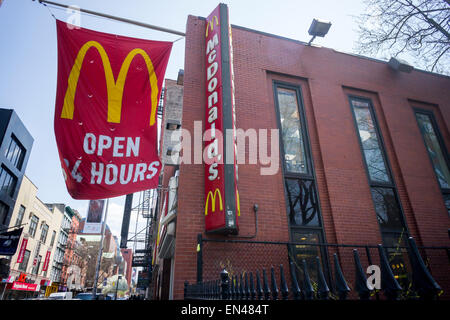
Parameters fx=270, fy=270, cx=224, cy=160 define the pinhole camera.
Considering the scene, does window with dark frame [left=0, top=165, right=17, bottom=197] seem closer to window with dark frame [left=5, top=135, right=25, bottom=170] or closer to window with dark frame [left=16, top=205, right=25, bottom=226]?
window with dark frame [left=5, top=135, right=25, bottom=170]

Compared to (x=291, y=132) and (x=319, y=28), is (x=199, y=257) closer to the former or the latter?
(x=291, y=132)

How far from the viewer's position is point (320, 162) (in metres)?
7.74

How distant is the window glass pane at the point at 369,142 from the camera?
27.2 ft

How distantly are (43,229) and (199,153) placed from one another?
36.7 m

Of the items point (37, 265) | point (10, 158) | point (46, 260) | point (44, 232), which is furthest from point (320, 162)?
point (46, 260)

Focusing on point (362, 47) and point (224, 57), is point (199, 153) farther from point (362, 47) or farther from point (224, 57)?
point (362, 47)

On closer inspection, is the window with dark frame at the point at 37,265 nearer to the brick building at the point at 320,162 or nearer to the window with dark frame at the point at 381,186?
the brick building at the point at 320,162

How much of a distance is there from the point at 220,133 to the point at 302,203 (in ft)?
9.72

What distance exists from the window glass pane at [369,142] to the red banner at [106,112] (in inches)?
257

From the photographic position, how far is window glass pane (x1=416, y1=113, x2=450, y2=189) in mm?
8995

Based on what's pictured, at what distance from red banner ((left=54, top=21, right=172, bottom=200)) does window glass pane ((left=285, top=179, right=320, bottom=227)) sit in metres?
3.66

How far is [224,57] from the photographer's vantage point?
6.91m

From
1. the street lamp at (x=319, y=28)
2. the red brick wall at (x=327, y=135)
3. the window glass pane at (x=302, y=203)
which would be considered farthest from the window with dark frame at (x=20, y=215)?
the street lamp at (x=319, y=28)
